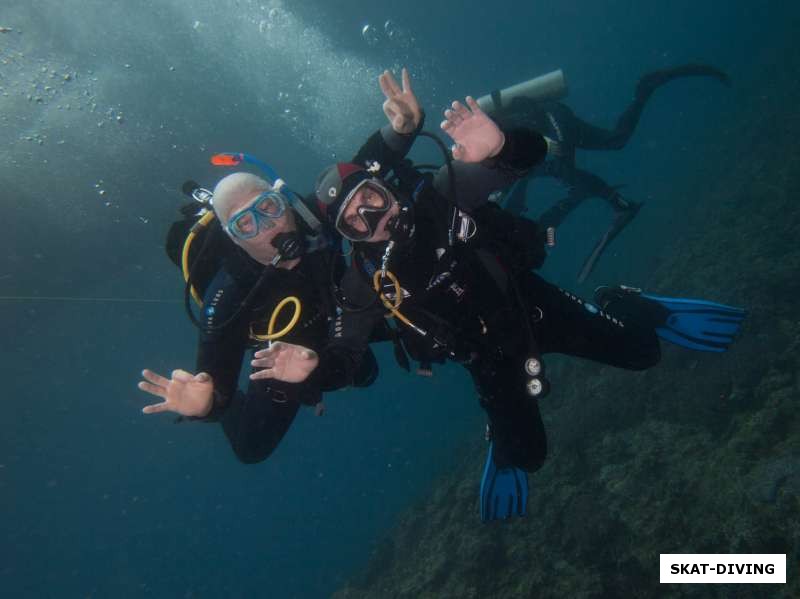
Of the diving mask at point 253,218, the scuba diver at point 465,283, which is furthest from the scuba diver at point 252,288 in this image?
the scuba diver at point 465,283

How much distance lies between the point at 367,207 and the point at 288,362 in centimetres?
129

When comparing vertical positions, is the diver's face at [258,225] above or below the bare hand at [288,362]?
above

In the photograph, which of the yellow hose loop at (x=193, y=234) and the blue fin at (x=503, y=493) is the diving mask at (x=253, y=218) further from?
the blue fin at (x=503, y=493)

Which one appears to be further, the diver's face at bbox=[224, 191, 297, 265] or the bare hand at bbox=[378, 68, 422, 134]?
the bare hand at bbox=[378, 68, 422, 134]

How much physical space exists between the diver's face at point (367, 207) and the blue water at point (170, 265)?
13.6 meters

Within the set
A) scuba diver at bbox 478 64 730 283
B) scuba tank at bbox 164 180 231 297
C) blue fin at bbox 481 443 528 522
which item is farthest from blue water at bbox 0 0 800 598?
scuba tank at bbox 164 180 231 297

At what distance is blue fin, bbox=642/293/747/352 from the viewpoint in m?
4.93

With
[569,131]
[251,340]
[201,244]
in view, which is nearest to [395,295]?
[251,340]

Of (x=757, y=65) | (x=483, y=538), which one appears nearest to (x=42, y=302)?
(x=483, y=538)

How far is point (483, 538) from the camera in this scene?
699 cm

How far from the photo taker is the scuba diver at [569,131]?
869 cm

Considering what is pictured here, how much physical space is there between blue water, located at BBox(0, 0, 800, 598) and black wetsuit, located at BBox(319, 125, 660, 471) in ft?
40.0

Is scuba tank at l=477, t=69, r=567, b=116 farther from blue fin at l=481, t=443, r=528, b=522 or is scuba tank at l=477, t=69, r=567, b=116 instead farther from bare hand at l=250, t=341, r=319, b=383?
bare hand at l=250, t=341, r=319, b=383

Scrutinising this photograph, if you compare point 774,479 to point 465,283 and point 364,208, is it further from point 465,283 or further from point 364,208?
point 364,208
